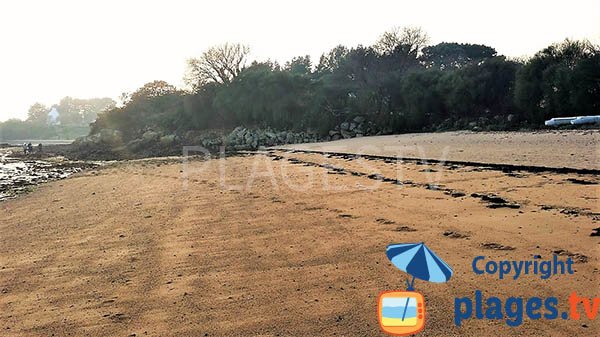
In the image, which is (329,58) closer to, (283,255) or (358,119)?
(358,119)

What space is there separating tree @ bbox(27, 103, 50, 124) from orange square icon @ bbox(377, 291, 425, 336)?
4889 inches

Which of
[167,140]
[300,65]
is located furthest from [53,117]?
[167,140]

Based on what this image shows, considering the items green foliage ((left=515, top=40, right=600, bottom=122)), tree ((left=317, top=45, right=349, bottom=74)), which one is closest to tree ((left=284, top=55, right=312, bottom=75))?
tree ((left=317, top=45, right=349, bottom=74))

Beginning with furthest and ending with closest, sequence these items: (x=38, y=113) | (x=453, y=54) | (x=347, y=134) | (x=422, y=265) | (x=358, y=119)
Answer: (x=38, y=113), (x=453, y=54), (x=358, y=119), (x=347, y=134), (x=422, y=265)

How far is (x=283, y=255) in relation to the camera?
13.2ft

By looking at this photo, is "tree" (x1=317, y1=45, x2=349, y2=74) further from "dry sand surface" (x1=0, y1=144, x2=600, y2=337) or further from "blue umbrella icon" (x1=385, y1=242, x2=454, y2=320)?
"blue umbrella icon" (x1=385, y1=242, x2=454, y2=320)

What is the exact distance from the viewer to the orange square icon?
2.53m

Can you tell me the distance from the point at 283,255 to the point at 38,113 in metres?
128

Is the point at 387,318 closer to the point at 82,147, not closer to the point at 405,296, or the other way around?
the point at 405,296

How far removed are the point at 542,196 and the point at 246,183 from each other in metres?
5.41

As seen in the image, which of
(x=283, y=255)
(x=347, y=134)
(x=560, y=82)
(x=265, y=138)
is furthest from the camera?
(x=265, y=138)

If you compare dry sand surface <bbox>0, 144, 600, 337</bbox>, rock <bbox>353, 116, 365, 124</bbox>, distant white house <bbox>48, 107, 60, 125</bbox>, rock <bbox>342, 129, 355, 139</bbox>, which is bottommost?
dry sand surface <bbox>0, 144, 600, 337</bbox>

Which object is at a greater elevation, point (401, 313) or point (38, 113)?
point (38, 113)

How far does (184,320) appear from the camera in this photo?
111 inches
